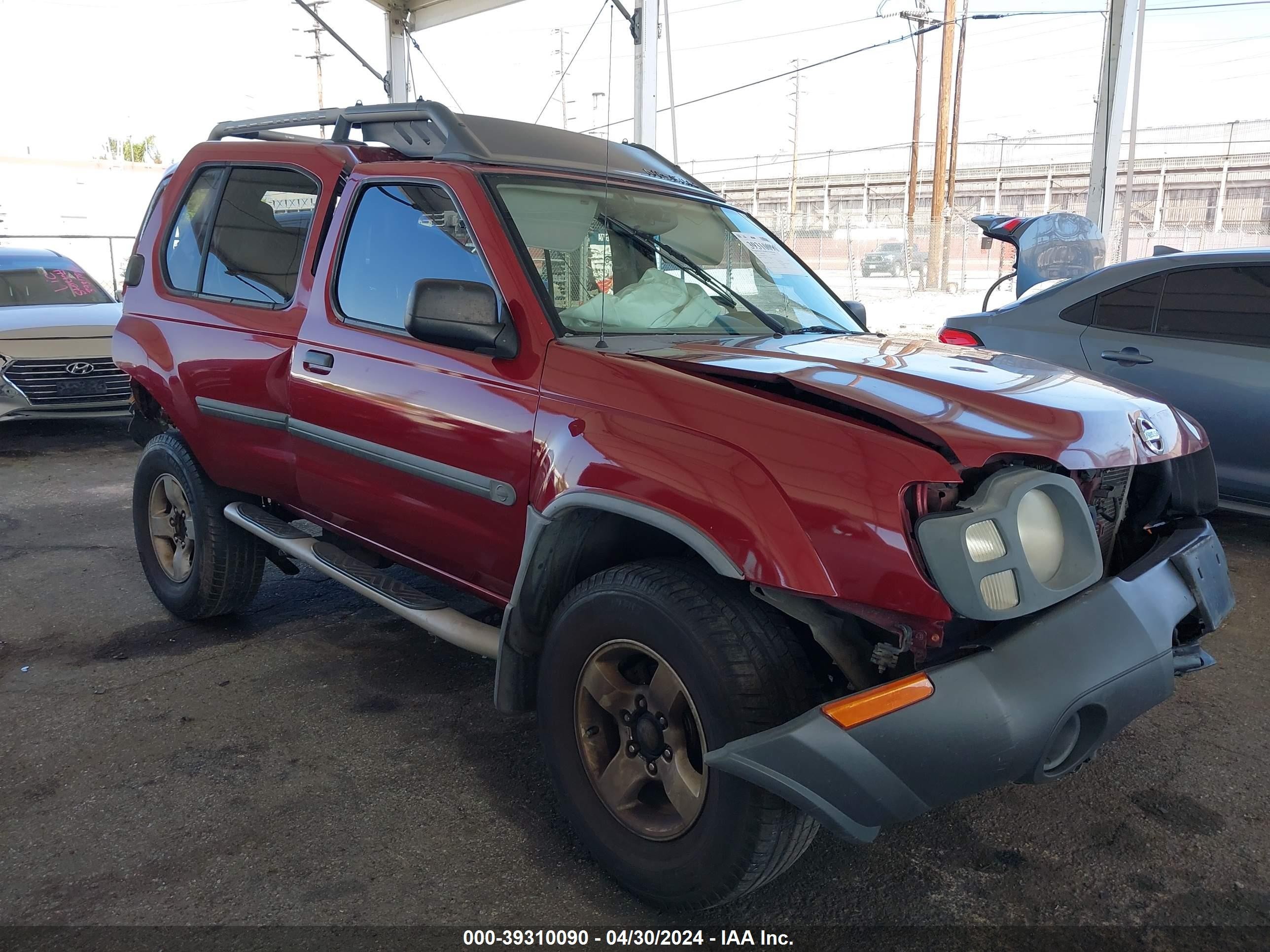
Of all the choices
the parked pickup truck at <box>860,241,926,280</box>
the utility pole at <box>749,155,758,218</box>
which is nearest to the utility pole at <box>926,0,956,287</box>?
the parked pickup truck at <box>860,241,926,280</box>

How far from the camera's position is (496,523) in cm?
286

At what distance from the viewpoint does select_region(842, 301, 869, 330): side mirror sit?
3.89 meters

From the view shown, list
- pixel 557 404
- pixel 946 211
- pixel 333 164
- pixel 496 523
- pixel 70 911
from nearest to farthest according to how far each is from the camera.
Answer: pixel 70 911 → pixel 557 404 → pixel 496 523 → pixel 333 164 → pixel 946 211

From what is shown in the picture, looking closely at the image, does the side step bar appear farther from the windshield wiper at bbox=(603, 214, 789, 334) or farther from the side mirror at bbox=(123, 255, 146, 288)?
the windshield wiper at bbox=(603, 214, 789, 334)

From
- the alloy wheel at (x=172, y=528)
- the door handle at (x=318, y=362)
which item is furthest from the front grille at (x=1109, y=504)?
the alloy wheel at (x=172, y=528)

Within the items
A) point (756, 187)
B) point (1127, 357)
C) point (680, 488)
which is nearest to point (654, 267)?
point (680, 488)

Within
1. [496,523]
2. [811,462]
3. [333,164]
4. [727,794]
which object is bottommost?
[727,794]

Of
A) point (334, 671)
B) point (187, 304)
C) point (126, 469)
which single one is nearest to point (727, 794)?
point (334, 671)

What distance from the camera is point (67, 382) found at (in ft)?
27.2

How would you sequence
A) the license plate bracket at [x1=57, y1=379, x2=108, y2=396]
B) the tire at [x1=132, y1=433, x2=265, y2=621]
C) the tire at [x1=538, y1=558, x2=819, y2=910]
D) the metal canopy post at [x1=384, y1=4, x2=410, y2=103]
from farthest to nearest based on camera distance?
the metal canopy post at [x1=384, y1=4, x2=410, y2=103], the license plate bracket at [x1=57, y1=379, x2=108, y2=396], the tire at [x1=132, y1=433, x2=265, y2=621], the tire at [x1=538, y1=558, x2=819, y2=910]

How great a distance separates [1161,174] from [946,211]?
25.6 ft

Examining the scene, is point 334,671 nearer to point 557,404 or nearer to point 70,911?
point 70,911

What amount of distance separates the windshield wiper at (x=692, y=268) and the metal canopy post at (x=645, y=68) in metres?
7.26

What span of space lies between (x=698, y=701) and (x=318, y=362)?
200 cm
